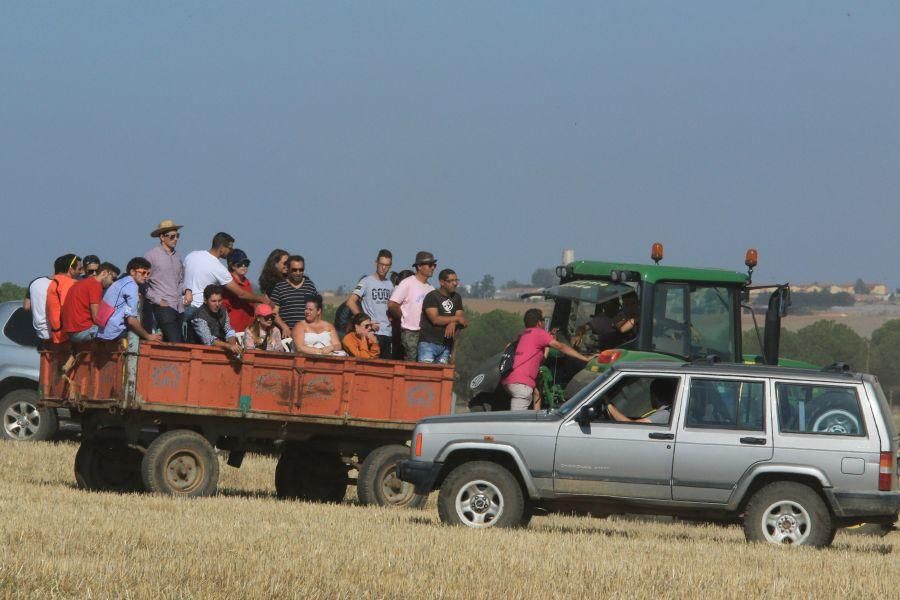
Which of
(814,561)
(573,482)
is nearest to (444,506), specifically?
(573,482)

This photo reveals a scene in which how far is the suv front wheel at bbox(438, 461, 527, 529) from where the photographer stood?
547 inches

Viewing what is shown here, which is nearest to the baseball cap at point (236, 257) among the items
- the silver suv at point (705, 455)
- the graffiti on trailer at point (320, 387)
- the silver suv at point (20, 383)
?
the graffiti on trailer at point (320, 387)

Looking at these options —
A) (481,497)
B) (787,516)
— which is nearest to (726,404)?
(787,516)

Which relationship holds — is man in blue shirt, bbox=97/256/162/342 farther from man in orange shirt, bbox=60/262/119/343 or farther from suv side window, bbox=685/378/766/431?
suv side window, bbox=685/378/766/431

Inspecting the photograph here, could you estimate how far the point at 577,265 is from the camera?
17828mm

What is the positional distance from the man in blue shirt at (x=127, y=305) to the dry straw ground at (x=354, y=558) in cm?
150

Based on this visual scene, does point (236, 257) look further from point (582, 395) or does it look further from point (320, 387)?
point (582, 395)

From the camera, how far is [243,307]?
16.7 meters

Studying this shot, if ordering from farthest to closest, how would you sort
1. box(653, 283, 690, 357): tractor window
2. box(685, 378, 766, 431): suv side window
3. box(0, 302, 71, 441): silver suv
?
box(0, 302, 71, 441): silver suv → box(653, 283, 690, 357): tractor window → box(685, 378, 766, 431): suv side window

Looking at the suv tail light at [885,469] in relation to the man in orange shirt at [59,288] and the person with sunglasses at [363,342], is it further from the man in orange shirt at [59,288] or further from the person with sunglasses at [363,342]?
the man in orange shirt at [59,288]

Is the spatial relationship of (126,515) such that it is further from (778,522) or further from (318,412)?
(778,522)

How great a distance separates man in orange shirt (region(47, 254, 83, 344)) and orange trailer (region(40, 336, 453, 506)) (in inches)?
17.7

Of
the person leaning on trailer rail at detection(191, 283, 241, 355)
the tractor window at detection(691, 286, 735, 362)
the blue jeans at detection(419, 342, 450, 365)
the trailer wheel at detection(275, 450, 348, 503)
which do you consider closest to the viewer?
the person leaning on trailer rail at detection(191, 283, 241, 355)

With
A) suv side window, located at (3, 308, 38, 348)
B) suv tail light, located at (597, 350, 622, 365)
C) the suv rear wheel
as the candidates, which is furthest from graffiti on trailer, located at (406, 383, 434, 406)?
suv side window, located at (3, 308, 38, 348)
